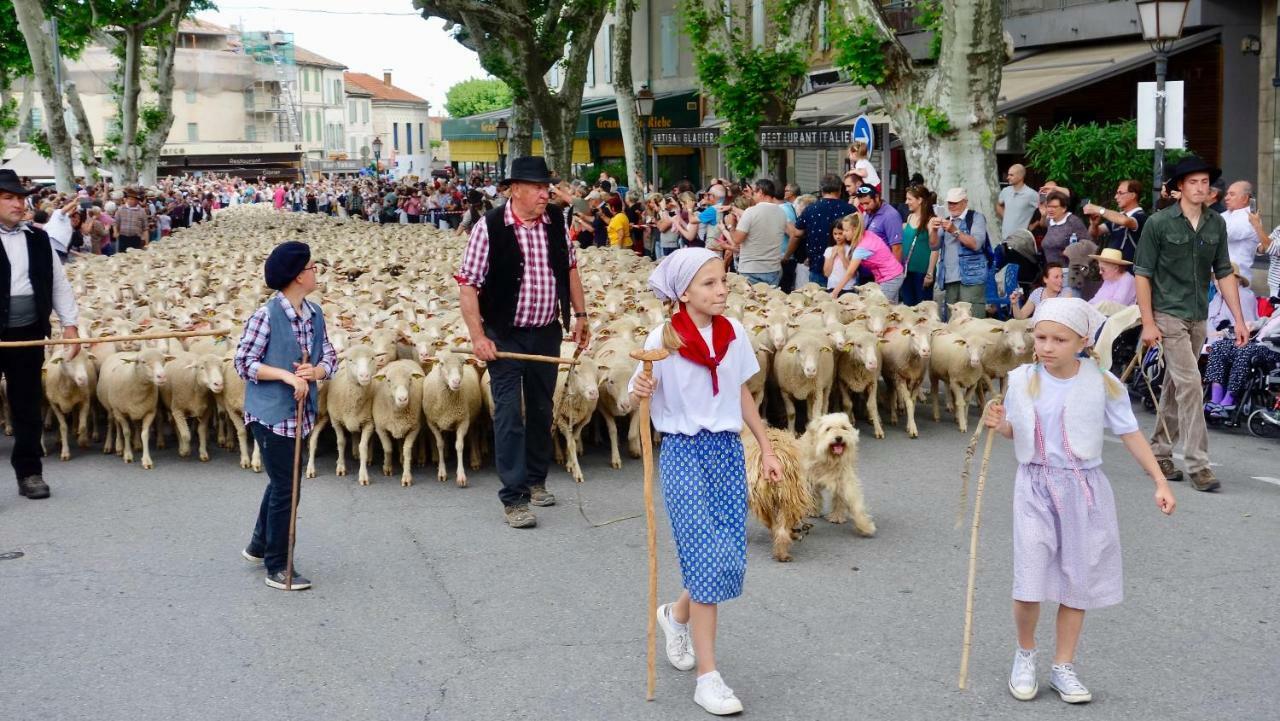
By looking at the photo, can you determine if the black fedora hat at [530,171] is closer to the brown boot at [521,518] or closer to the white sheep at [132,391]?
the brown boot at [521,518]

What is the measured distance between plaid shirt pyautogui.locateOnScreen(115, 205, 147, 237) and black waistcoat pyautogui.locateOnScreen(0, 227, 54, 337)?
17.8m

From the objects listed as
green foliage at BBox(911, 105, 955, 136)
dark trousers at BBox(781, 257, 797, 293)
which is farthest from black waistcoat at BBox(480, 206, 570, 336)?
green foliage at BBox(911, 105, 955, 136)

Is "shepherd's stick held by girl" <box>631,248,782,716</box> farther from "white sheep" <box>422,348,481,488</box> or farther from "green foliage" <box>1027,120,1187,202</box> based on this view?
"green foliage" <box>1027,120,1187,202</box>

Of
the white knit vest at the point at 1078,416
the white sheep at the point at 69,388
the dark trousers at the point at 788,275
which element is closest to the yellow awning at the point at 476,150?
the dark trousers at the point at 788,275

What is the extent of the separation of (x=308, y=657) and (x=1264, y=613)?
3.91 m

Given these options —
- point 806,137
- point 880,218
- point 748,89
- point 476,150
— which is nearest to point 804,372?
point 880,218

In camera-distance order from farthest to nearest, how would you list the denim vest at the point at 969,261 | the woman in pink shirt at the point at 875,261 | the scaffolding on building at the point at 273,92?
the scaffolding on building at the point at 273,92
the woman in pink shirt at the point at 875,261
the denim vest at the point at 969,261

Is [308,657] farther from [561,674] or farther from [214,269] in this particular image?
[214,269]

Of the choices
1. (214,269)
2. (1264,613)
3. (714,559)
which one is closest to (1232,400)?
(1264,613)

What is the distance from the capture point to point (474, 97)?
116 meters

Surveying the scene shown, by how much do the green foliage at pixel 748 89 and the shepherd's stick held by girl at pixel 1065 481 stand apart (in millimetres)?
17667

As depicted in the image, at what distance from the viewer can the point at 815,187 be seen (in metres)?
32.3

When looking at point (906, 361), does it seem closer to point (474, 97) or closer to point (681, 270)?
point (681, 270)

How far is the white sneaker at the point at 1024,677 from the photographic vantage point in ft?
15.8
